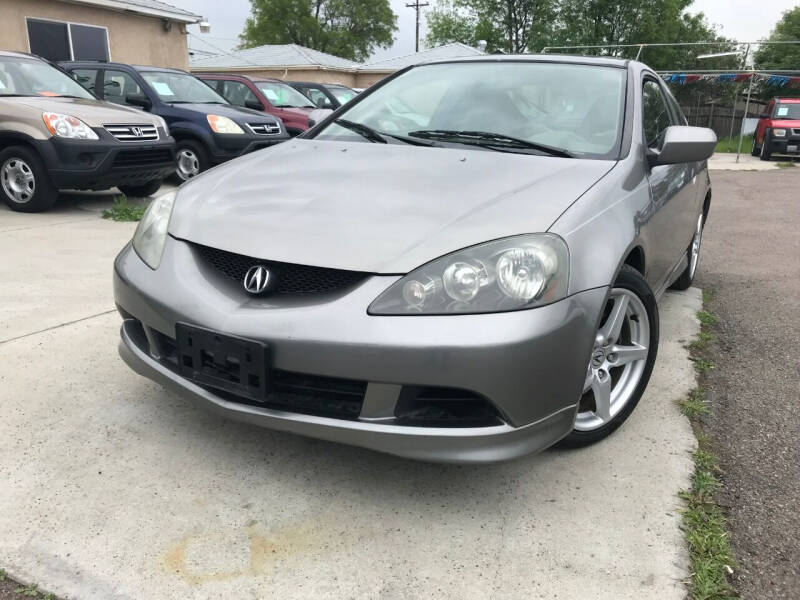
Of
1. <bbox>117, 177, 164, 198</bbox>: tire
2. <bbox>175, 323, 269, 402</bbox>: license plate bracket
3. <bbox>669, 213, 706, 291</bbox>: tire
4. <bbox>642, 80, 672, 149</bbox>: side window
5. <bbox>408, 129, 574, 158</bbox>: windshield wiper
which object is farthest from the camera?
<bbox>117, 177, 164, 198</bbox>: tire

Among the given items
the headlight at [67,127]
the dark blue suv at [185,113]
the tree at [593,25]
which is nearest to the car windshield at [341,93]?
the dark blue suv at [185,113]

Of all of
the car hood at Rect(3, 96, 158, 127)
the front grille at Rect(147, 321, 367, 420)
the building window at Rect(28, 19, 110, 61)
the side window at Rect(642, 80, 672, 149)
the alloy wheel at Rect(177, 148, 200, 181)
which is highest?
the building window at Rect(28, 19, 110, 61)

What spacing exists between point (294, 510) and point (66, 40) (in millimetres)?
15318

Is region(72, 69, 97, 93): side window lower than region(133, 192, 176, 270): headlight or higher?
higher

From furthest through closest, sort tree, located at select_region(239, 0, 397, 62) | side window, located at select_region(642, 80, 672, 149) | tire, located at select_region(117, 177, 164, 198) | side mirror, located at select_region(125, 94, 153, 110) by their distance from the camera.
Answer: tree, located at select_region(239, 0, 397, 62) < side mirror, located at select_region(125, 94, 153, 110) < tire, located at select_region(117, 177, 164, 198) < side window, located at select_region(642, 80, 672, 149)

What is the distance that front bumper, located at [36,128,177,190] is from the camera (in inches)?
248

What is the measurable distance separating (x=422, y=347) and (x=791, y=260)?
5.21 m

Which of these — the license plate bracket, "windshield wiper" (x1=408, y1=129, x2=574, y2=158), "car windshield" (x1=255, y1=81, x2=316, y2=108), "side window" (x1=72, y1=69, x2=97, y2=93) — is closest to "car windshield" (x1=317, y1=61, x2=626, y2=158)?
"windshield wiper" (x1=408, y1=129, x2=574, y2=158)

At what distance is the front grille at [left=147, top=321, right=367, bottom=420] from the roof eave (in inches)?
596

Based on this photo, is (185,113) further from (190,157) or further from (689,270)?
(689,270)

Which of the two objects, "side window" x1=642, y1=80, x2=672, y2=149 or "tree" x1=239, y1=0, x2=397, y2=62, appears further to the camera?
"tree" x1=239, y1=0, x2=397, y2=62

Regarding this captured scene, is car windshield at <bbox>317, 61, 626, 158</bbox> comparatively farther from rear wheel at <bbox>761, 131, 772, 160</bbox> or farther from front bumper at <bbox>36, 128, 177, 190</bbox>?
rear wheel at <bbox>761, 131, 772, 160</bbox>

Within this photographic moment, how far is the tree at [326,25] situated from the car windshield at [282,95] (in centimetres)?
4406

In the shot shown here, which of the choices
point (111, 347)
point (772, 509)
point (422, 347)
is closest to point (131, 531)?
point (422, 347)
